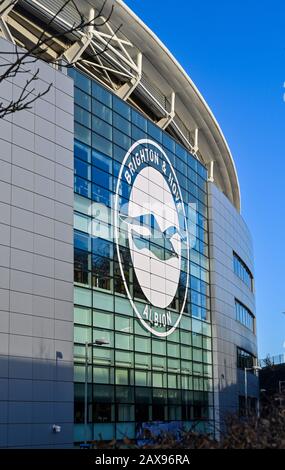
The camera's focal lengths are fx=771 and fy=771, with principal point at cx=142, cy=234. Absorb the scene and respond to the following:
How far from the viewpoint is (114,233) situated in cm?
3909

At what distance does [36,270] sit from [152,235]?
12.4m

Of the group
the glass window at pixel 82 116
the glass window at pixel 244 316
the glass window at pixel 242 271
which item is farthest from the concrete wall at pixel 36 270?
the glass window at pixel 244 316

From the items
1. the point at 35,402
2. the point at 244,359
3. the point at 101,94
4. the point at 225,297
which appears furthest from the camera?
the point at 244,359

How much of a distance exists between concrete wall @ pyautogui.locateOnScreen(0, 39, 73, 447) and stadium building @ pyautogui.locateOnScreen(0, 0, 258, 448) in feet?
0.23

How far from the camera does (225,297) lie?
5572 cm

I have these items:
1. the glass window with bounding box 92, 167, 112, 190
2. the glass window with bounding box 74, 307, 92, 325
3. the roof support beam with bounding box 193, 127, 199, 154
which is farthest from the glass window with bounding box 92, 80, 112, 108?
the roof support beam with bounding box 193, 127, 199, 154

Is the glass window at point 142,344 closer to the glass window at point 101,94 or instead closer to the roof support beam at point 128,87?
the glass window at point 101,94

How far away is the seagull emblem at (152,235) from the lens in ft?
136

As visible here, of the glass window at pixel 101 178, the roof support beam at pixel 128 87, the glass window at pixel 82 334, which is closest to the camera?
the glass window at pixel 82 334

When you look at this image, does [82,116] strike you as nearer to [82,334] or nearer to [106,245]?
[106,245]

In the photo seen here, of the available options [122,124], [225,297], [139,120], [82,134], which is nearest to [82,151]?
[82,134]

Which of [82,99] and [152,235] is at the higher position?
[82,99]

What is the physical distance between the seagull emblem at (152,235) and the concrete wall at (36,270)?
692 centimetres
